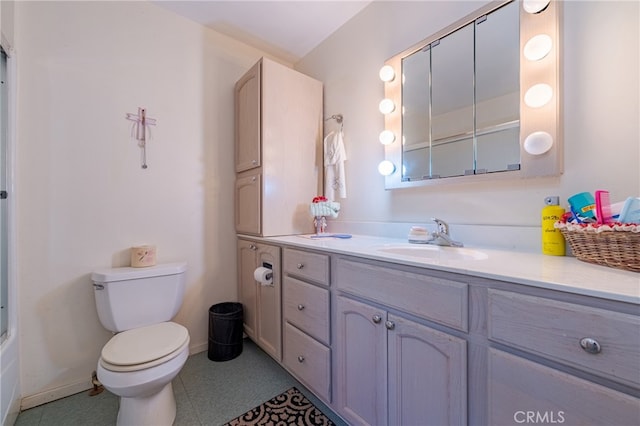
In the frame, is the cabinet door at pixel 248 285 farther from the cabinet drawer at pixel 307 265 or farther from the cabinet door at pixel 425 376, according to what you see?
the cabinet door at pixel 425 376

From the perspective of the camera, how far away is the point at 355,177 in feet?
6.09

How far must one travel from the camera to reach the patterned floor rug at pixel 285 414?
1264 mm

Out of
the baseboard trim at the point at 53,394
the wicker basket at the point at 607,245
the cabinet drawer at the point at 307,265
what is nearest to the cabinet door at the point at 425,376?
the cabinet drawer at the point at 307,265

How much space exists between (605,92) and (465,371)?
110 centimetres

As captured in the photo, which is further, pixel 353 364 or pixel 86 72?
pixel 86 72

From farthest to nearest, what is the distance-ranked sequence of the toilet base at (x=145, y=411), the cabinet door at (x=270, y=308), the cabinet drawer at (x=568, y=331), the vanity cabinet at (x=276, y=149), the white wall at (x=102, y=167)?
1. the vanity cabinet at (x=276, y=149)
2. the cabinet door at (x=270, y=308)
3. the white wall at (x=102, y=167)
4. the toilet base at (x=145, y=411)
5. the cabinet drawer at (x=568, y=331)

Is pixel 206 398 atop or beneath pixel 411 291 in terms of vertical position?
beneath

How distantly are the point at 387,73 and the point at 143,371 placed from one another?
196cm

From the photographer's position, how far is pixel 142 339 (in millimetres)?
1276

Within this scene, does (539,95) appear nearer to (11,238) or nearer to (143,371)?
(143,371)

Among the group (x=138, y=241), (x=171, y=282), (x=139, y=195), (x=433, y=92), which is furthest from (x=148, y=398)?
(x=433, y=92)

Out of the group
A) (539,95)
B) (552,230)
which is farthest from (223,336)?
(539,95)

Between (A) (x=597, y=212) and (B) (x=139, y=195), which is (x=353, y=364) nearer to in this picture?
(A) (x=597, y=212)

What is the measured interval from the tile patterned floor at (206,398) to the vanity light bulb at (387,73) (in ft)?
6.18
